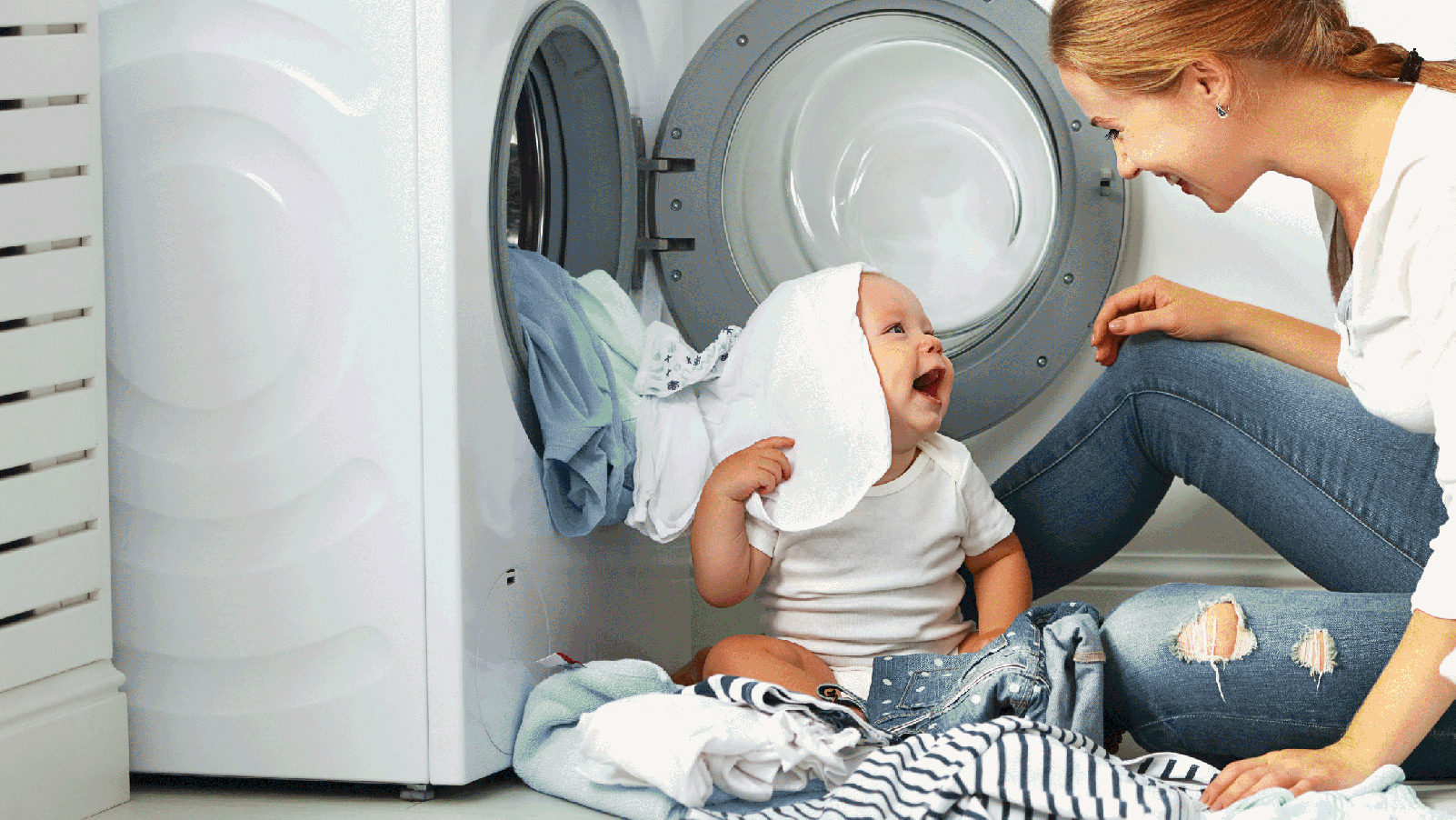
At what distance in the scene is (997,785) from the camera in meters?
0.92

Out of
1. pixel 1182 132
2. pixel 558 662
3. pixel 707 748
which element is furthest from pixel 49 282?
pixel 1182 132

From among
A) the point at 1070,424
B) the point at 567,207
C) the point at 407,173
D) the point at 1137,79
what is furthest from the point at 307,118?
the point at 1070,424

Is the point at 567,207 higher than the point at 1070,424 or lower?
higher

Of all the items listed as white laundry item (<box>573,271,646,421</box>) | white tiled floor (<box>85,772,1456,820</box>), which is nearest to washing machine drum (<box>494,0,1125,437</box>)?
white laundry item (<box>573,271,646,421</box>)

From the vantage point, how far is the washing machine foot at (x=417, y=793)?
1.14 metres

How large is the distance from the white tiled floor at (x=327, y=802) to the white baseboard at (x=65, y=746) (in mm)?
31

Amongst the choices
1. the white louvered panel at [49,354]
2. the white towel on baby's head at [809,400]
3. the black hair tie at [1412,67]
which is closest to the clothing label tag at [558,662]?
the white towel on baby's head at [809,400]

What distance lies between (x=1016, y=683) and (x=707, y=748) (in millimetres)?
262

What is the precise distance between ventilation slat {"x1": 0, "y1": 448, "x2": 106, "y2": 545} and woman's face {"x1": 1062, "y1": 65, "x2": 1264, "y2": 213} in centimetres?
90

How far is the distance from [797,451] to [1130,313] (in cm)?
40

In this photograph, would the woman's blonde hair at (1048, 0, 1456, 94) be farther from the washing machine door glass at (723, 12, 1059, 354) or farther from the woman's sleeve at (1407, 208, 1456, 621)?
the washing machine door glass at (723, 12, 1059, 354)

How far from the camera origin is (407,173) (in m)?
1.10

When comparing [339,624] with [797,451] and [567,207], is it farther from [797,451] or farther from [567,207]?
[567,207]

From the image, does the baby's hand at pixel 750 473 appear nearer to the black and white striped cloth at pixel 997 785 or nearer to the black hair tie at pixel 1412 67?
the black and white striped cloth at pixel 997 785
